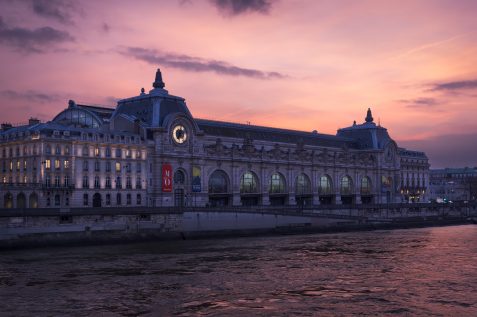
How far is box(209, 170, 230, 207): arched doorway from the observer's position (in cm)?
12450

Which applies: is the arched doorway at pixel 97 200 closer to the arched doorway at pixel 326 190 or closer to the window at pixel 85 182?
the window at pixel 85 182

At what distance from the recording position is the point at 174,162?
11588 cm

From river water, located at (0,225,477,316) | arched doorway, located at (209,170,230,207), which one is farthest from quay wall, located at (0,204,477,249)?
arched doorway, located at (209,170,230,207)

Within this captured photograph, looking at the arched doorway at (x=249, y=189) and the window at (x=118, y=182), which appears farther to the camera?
the arched doorway at (x=249, y=189)

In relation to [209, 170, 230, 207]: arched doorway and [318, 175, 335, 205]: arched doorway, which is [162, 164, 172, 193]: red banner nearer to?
[209, 170, 230, 207]: arched doorway

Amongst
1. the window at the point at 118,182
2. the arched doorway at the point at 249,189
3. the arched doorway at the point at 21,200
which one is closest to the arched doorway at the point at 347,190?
the arched doorway at the point at 249,189

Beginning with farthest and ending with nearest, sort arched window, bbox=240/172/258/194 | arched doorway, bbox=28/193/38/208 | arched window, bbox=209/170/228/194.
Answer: arched window, bbox=240/172/258/194, arched window, bbox=209/170/228/194, arched doorway, bbox=28/193/38/208

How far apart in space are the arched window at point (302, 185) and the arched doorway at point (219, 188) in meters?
21.5

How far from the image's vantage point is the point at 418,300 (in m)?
43.7

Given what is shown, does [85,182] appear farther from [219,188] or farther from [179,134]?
[219,188]

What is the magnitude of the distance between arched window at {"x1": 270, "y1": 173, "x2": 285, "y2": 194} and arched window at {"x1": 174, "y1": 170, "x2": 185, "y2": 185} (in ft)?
83.0

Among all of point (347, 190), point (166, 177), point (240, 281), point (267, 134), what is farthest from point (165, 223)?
point (347, 190)

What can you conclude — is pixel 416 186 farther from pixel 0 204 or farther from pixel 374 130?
pixel 0 204

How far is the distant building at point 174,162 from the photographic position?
9788 cm
